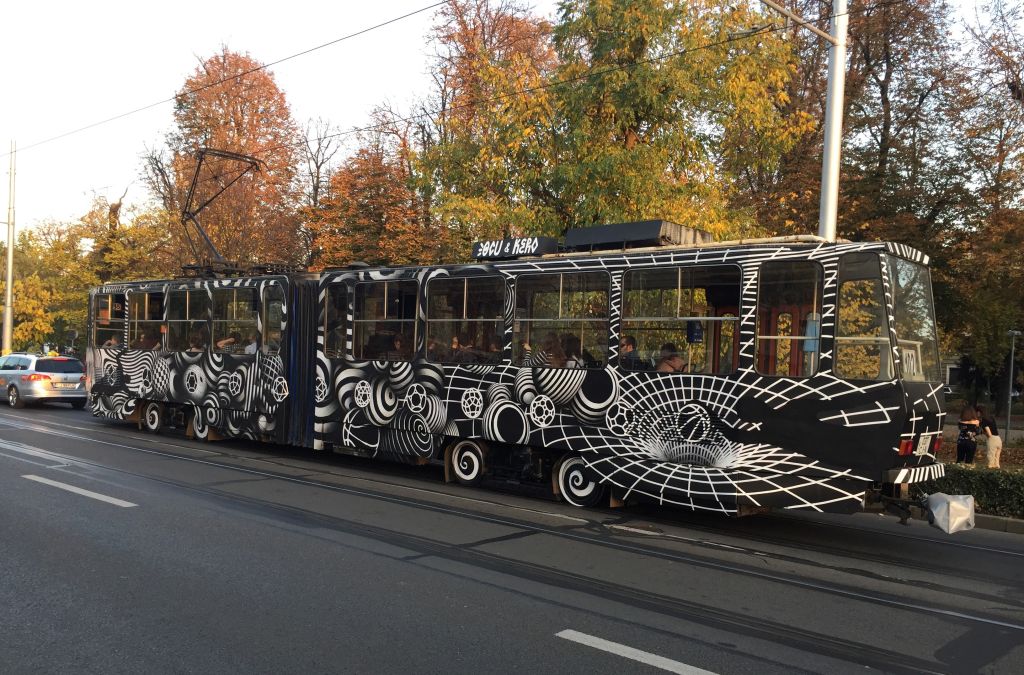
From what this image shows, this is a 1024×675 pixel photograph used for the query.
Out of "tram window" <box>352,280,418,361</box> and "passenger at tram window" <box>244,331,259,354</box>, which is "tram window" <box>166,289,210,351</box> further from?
"tram window" <box>352,280,418,361</box>

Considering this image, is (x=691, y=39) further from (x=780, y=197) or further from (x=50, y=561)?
(x=50, y=561)

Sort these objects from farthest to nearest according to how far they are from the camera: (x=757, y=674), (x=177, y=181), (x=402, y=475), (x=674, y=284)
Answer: (x=177, y=181) < (x=402, y=475) < (x=674, y=284) < (x=757, y=674)

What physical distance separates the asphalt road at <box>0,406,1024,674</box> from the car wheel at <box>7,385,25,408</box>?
561 inches

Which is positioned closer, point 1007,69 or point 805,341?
point 805,341

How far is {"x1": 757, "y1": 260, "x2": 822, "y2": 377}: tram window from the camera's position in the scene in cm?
814

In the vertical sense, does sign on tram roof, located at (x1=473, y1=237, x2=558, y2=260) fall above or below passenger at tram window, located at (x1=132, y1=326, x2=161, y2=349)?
above

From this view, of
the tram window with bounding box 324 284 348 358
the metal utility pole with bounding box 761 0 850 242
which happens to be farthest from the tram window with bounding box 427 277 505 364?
the metal utility pole with bounding box 761 0 850 242

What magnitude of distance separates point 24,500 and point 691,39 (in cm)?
1200

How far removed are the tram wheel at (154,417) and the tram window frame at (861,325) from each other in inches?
522

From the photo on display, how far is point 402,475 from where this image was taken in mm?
12375

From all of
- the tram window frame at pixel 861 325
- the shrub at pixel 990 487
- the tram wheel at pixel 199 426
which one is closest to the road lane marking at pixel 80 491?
the tram wheel at pixel 199 426

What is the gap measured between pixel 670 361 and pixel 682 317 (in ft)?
1.61

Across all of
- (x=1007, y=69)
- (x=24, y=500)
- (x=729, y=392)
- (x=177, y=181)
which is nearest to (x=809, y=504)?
(x=729, y=392)

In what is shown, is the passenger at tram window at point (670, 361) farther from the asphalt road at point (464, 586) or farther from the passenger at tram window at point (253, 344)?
the passenger at tram window at point (253, 344)
